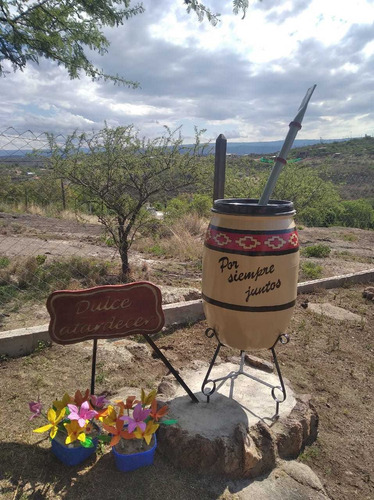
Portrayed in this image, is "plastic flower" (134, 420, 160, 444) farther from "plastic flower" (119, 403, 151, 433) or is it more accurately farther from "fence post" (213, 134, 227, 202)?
"fence post" (213, 134, 227, 202)

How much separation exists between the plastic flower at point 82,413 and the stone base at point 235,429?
0.43 meters

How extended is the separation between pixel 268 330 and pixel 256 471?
0.73m

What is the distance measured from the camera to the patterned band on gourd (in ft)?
6.50

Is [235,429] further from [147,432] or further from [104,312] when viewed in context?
[104,312]

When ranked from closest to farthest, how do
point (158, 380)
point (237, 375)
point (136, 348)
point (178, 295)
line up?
1. point (237, 375)
2. point (158, 380)
3. point (136, 348)
4. point (178, 295)

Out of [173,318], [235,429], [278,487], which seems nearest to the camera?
[278,487]

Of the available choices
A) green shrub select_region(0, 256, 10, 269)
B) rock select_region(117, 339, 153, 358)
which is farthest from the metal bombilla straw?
green shrub select_region(0, 256, 10, 269)

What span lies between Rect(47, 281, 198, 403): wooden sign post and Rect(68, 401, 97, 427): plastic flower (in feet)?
1.05

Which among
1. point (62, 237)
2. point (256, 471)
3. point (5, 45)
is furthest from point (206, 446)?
point (62, 237)

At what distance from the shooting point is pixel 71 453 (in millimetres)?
1831

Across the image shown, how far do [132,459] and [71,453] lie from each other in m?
0.30

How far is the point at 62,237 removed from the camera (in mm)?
7305

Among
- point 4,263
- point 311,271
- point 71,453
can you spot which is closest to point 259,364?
point 71,453

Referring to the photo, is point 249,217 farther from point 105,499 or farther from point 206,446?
point 105,499
